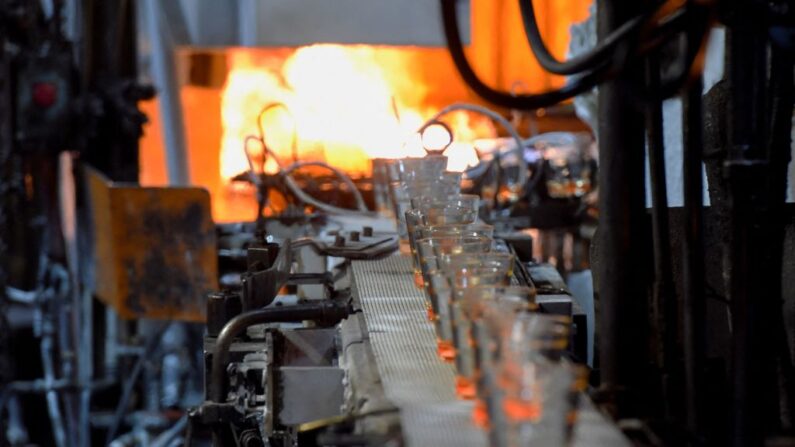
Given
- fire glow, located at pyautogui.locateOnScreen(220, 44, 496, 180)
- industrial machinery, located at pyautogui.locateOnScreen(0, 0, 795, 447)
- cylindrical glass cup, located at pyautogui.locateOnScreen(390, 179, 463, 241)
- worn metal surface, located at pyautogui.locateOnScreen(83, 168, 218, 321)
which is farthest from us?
fire glow, located at pyautogui.locateOnScreen(220, 44, 496, 180)

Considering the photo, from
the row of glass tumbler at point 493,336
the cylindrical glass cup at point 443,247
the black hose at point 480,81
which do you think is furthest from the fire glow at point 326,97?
the black hose at point 480,81

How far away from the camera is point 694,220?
1.65 meters

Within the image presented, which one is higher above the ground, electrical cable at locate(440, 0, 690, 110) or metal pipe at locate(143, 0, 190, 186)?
metal pipe at locate(143, 0, 190, 186)

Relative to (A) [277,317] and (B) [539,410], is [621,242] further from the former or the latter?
(A) [277,317]

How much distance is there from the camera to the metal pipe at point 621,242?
63.9 inches

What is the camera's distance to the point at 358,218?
441 centimetres

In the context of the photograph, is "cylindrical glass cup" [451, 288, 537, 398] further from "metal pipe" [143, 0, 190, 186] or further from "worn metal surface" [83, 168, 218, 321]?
"metal pipe" [143, 0, 190, 186]

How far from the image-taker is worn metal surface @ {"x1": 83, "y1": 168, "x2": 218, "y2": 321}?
5051mm

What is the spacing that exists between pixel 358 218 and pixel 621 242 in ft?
9.18

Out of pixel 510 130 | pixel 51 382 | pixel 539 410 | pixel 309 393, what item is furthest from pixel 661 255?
pixel 51 382

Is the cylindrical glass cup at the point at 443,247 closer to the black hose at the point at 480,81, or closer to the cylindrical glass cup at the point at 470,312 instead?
the cylindrical glass cup at the point at 470,312

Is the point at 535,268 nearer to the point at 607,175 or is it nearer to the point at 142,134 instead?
the point at 607,175

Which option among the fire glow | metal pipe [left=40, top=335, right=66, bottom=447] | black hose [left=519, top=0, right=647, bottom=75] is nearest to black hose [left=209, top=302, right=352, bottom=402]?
black hose [left=519, top=0, right=647, bottom=75]

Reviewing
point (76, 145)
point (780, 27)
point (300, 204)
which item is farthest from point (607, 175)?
point (76, 145)
